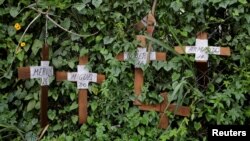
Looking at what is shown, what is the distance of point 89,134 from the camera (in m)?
2.95

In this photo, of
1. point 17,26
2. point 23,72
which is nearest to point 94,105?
point 23,72

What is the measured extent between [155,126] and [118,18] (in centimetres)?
87

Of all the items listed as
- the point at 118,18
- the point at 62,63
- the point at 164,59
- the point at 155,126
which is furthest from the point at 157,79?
the point at 62,63

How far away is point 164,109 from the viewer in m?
2.88

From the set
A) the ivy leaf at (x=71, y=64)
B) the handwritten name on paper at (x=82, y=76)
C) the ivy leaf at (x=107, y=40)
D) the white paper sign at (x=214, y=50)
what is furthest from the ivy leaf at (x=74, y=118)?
the white paper sign at (x=214, y=50)

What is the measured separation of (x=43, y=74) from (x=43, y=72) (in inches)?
0.6

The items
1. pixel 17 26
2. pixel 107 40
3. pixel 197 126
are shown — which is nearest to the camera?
pixel 197 126

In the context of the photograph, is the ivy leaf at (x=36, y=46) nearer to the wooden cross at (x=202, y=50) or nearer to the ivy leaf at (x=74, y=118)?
the ivy leaf at (x=74, y=118)

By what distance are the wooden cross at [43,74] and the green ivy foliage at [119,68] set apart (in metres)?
0.06

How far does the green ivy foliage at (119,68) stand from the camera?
2787 mm

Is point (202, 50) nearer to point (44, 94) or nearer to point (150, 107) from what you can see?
point (150, 107)

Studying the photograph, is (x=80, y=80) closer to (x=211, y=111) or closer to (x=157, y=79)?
(x=157, y=79)

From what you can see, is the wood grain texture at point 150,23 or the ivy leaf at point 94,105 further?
the ivy leaf at point 94,105

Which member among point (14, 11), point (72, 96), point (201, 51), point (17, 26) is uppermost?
point (14, 11)
